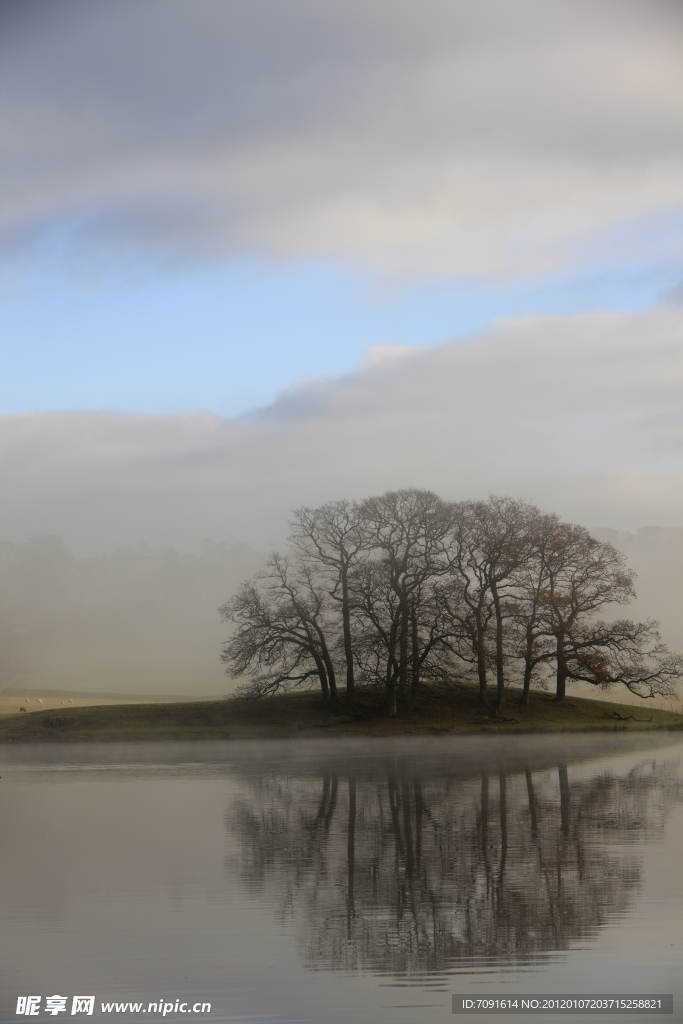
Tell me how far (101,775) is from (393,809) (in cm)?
1052

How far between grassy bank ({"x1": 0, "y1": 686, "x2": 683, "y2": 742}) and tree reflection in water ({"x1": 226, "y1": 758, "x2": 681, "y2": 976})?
2075 centimetres

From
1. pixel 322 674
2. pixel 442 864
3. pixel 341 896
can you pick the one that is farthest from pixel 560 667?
pixel 341 896

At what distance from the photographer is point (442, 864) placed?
1057cm

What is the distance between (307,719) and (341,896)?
3334 centimetres

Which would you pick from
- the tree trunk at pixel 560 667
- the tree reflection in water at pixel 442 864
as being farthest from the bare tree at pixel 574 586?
the tree reflection in water at pixel 442 864

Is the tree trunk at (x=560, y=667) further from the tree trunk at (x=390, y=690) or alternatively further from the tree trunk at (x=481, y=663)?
the tree trunk at (x=390, y=690)

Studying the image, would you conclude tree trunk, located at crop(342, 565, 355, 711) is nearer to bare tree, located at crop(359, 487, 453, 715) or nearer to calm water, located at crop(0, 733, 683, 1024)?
bare tree, located at crop(359, 487, 453, 715)

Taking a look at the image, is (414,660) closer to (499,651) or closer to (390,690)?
(390,690)

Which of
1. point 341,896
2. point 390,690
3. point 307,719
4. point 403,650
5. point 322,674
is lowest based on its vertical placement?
point 307,719

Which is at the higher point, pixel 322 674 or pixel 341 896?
pixel 341 896

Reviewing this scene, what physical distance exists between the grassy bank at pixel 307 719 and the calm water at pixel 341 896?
1959cm

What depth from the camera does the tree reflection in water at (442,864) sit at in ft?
25.1

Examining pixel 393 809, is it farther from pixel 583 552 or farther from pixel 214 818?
pixel 583 552

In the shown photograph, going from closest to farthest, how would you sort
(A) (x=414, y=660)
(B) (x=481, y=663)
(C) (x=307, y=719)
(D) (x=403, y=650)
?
(C) (x=307, y=719), (D) (x=403, y=650), (A) (x=414, y=660), (B) (x=481, y=663)
